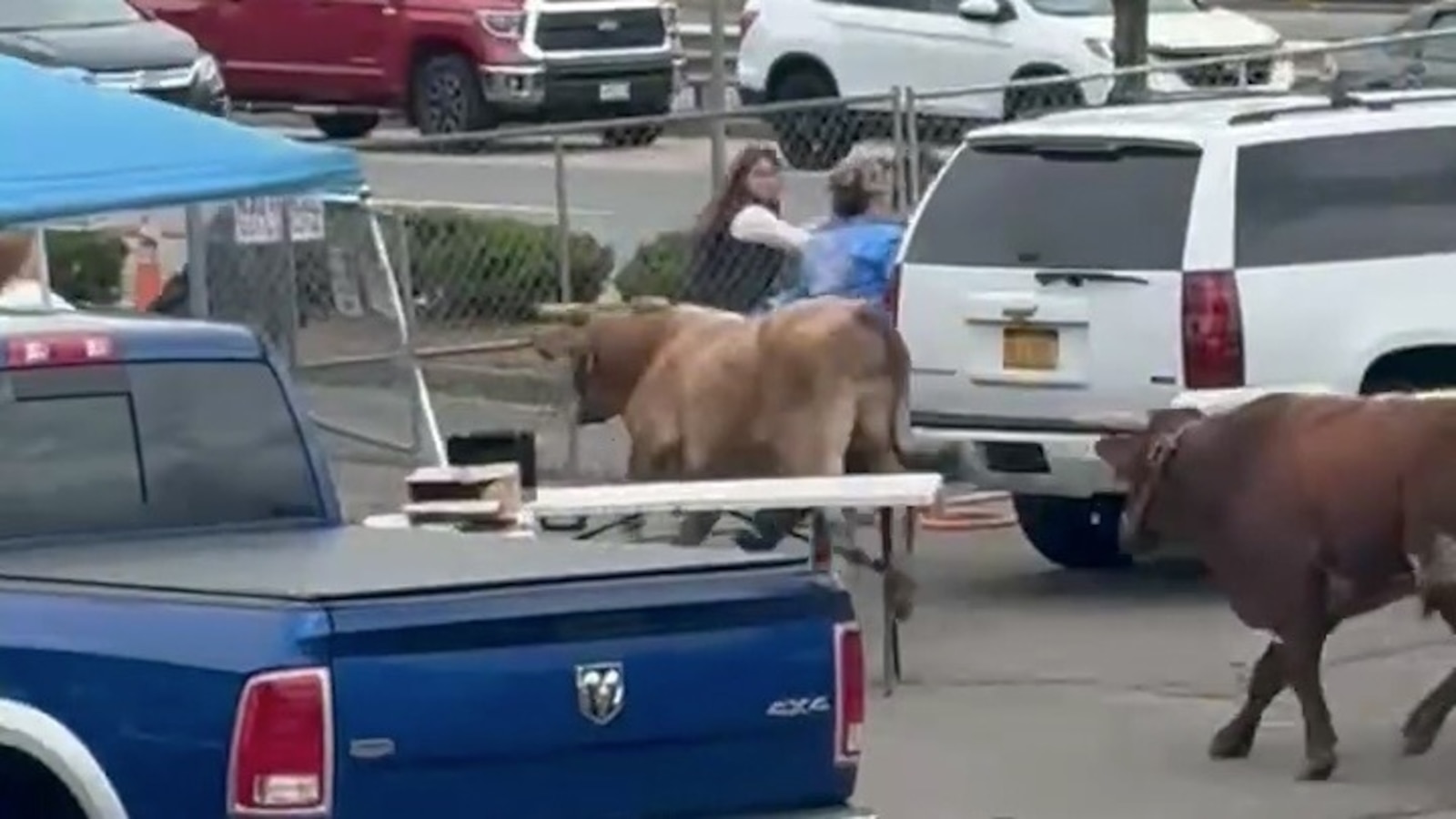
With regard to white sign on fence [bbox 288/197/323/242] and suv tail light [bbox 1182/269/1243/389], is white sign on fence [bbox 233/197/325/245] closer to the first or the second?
white sign on fence [bbox 288/197/323/242]

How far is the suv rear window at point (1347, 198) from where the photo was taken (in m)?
14.4

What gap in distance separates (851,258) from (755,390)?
203cm

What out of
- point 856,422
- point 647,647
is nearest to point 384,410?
point 856,422

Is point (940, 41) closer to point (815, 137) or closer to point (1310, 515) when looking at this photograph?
point (815, 137)

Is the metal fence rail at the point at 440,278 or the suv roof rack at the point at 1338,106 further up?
the suv roof rack at the point at 1338,106

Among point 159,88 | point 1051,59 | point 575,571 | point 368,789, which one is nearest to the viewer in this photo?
point 368,789

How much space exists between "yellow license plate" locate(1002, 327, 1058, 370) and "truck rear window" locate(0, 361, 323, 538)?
5.24 metres

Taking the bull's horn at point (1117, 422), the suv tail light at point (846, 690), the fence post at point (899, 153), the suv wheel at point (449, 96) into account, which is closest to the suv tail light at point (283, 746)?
the suv tail light at point (846, 690)

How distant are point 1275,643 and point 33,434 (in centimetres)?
425

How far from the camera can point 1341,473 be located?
1169 cm

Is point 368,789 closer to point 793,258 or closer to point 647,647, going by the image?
point 647,647

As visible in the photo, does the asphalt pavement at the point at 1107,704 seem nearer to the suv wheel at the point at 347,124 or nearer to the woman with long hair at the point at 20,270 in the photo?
the woman with long hair at the point at 20,270

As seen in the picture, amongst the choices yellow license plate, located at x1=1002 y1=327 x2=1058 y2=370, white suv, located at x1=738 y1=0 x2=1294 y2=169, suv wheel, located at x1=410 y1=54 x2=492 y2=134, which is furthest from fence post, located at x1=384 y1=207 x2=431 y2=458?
suv wheel, located at x1=410 y1=54 x2=492 y2=134

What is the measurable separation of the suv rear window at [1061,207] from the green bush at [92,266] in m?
5.12
